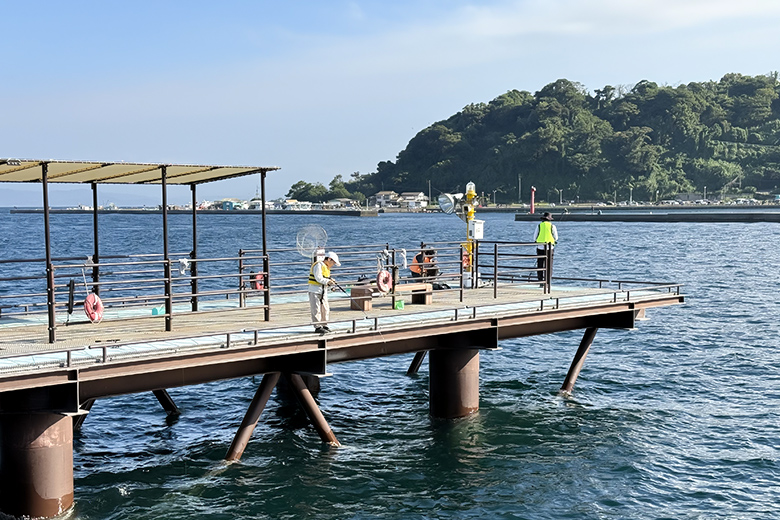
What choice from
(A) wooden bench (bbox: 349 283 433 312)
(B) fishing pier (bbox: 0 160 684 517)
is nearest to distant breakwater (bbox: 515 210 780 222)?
(B) fishing pier (bbox: 0 160 684 517)

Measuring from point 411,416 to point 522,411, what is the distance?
2731mm

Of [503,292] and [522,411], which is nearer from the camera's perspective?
[522,411]

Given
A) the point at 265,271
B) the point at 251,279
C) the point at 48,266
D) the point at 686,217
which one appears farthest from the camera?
the point at 686,217

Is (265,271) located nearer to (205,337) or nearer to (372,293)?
(205,337)

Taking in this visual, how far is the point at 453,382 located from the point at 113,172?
8182mm

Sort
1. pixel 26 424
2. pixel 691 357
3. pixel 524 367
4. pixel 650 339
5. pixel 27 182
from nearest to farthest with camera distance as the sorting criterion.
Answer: pixel 26 424 → pixel 27 182 → pixel 524 367 → pixel 691 357 → pixel 650 339

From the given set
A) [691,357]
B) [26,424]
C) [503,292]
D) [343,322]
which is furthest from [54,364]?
[691,357]

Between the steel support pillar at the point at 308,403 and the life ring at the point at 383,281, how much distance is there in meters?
3.01

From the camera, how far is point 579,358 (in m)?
20.8

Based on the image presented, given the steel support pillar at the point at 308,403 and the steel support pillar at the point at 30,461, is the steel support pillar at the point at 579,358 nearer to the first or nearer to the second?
the steel support pillar at the point at 308,403

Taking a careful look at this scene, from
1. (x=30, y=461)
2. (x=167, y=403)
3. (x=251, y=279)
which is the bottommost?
(x=167, y=403)

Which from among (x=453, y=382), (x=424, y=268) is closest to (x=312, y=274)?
(x=453, y=382)

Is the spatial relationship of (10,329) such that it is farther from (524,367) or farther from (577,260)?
(577,260)

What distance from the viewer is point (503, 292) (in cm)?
2102
